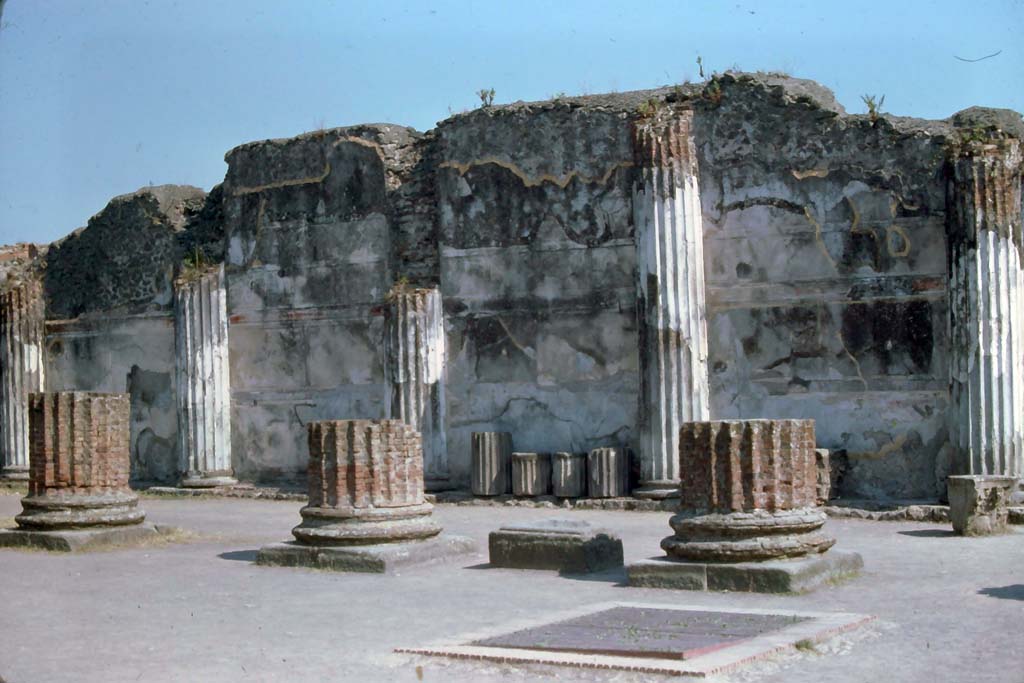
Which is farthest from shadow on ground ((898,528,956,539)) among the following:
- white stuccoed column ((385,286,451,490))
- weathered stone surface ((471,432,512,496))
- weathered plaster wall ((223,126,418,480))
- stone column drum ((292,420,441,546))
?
weathered plaster wall ((223,126,418,480))

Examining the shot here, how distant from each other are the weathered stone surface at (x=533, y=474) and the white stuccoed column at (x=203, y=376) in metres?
4.04

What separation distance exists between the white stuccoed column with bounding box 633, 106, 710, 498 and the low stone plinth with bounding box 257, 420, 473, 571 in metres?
3.89

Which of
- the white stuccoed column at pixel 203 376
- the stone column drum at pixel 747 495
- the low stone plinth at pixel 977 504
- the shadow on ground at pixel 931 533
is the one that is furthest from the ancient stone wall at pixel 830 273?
the white stuccoed column at pixel 203 376

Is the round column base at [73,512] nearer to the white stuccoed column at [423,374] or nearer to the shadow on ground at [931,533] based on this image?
the white stuccoed column at [423,374]

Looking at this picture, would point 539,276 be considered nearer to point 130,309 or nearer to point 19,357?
point 130,309

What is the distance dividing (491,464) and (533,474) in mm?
547

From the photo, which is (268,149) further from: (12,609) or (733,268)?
(12,609)

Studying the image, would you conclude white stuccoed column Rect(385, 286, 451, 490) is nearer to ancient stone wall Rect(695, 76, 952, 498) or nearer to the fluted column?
ancient stone wall Rect(695, 76, 952, 498)

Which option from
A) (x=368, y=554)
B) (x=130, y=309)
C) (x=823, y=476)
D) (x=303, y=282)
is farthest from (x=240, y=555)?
(x=130, y=309)

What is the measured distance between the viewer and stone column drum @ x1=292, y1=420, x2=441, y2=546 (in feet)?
32.2

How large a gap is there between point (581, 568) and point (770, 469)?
1469 millimetres

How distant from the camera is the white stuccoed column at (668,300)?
13.6 meters

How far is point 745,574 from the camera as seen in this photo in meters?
8.08

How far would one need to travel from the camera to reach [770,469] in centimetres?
841
